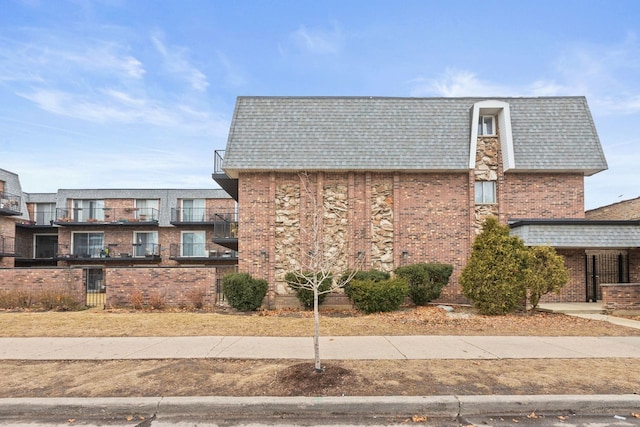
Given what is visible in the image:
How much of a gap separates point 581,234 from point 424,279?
19.2 ft

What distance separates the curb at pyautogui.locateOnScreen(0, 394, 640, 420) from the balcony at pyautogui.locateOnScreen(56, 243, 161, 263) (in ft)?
93.5

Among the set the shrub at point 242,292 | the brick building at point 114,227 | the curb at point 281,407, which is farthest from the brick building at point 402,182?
the brick building at point 114,227

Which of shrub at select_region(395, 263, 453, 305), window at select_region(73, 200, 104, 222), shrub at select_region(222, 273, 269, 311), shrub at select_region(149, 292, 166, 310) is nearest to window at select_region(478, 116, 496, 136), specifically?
shrub at select_region(395, 263, 453, 305)

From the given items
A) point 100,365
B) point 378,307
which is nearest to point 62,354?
point 100,365

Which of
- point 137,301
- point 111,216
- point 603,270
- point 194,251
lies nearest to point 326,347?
point 137,301

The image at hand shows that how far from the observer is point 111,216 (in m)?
33.0

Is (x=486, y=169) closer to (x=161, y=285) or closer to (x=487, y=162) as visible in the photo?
(x=487, y=162)

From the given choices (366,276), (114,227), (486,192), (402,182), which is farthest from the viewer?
(114,227)

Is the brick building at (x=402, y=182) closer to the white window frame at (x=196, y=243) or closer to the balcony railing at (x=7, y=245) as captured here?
the white window frame at (x=196, y=243)

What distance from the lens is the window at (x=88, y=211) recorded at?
32.8m

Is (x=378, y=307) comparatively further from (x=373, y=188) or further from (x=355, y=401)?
(x=355, y=401)

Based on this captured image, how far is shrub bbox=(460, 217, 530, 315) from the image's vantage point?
1283 centimetres

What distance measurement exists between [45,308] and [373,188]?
1284 cm

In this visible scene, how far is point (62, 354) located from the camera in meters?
7.55
